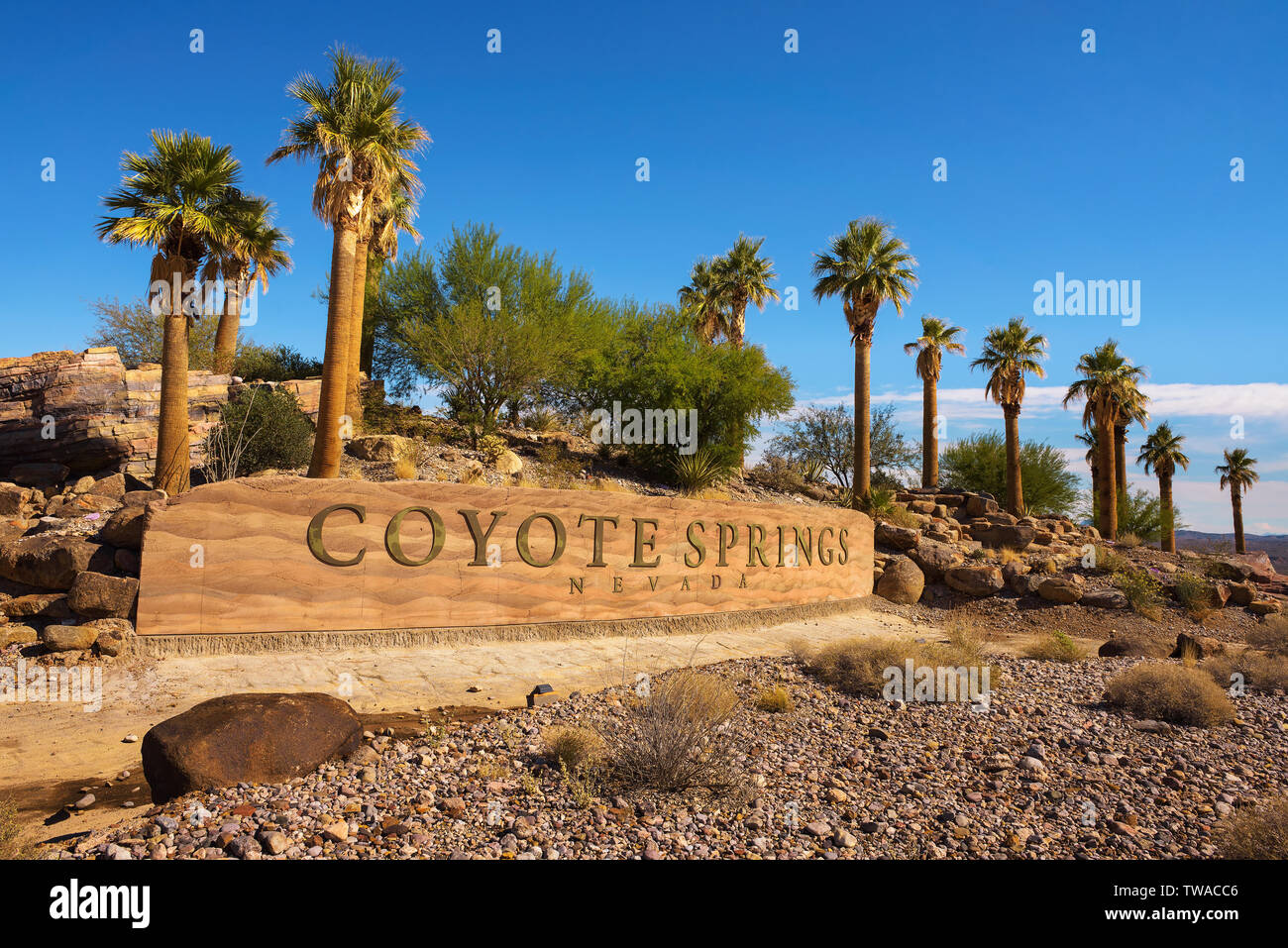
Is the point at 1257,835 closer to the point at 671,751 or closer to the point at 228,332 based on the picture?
the point at 671,751

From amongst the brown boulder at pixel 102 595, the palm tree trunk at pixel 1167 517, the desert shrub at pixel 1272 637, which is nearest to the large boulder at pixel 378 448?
the brown boulder at pixel 102 595

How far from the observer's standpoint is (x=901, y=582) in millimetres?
20234

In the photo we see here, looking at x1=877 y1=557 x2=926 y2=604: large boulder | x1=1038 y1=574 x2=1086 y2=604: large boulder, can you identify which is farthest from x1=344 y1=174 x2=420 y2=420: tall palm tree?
x1=1038 y1=574 x2=1086 y2=604: large boulder

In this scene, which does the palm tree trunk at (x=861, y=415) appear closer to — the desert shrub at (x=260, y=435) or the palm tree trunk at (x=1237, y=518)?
the desert shrub at (x=260, y=435)

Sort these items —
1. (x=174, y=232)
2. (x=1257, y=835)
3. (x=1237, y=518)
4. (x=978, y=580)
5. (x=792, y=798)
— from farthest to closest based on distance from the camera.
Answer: (x=1237, y=518) → (x=978, y=580) → (x=174, y=232) → (x=792, y=798) → (x=1257, y=835)

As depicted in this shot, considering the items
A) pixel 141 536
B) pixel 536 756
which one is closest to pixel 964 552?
pixel 536 756

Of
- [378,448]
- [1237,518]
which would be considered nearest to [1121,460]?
[1237,518]

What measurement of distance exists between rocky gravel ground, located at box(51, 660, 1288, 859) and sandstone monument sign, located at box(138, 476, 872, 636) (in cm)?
407

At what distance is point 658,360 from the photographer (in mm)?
27234

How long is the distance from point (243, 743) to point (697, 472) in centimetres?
1984

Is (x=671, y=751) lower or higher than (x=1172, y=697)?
higher

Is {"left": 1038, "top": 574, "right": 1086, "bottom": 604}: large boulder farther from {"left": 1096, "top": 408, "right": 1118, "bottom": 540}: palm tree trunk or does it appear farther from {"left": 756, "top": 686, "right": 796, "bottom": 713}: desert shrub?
{"left": 756, "top": 686, "right": 796, "bottom": 713}: desert shrub

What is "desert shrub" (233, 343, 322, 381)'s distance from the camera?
92.7 ft

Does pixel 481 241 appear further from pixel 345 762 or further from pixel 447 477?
pixel 345 762
